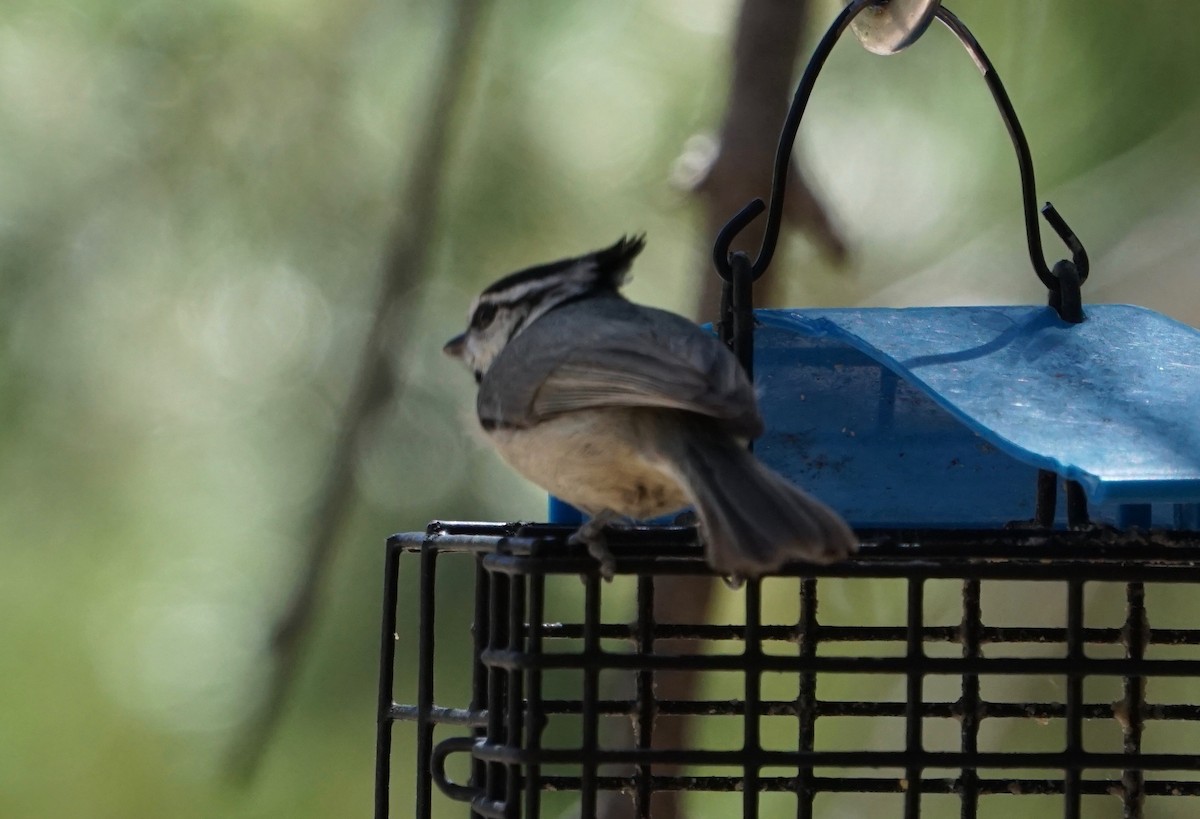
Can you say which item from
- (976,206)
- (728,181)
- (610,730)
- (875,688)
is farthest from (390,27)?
(875,688)

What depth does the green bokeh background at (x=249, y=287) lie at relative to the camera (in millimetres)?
4270

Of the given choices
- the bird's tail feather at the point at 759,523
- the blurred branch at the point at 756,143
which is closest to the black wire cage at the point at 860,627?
the bird's tail feather at the point at 759,523

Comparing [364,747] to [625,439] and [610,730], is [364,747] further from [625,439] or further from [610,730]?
[625,439]

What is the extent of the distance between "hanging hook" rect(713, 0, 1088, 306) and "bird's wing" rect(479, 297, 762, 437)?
18 centimetres

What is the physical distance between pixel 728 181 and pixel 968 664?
2271 mm

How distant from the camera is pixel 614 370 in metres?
2.46

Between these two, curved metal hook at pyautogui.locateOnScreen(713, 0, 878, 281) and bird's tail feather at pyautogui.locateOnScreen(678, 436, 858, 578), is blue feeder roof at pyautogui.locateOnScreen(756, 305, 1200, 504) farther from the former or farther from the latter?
bird's tail feather at pyautogui.locateOnScreen(678, 436, 858, 578)

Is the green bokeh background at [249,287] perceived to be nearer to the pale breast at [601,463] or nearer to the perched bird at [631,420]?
the perched bird at [631,420]

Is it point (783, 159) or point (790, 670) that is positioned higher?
point (783, 159)

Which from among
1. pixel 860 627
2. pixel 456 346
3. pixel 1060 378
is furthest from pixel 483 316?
pixel 1060 378

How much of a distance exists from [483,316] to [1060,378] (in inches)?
53.0

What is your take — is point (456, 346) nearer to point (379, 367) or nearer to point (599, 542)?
point (379, 367)

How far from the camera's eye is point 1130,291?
15.5ft

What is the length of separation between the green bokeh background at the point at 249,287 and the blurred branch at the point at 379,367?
0.17ft
